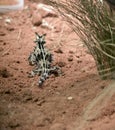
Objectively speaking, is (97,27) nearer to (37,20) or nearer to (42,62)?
(42,62)

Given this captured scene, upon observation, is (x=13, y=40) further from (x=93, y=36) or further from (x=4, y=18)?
(x=93, y=36)

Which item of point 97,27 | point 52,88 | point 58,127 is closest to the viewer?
point 58,127

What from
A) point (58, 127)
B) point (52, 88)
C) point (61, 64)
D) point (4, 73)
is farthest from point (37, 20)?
point (58, 127)

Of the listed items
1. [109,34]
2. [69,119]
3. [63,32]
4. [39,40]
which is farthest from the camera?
[63,32]

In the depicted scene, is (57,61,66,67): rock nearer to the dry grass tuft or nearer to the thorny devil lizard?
the thorny devil lizard

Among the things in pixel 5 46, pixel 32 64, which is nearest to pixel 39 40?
pixel 32 64
